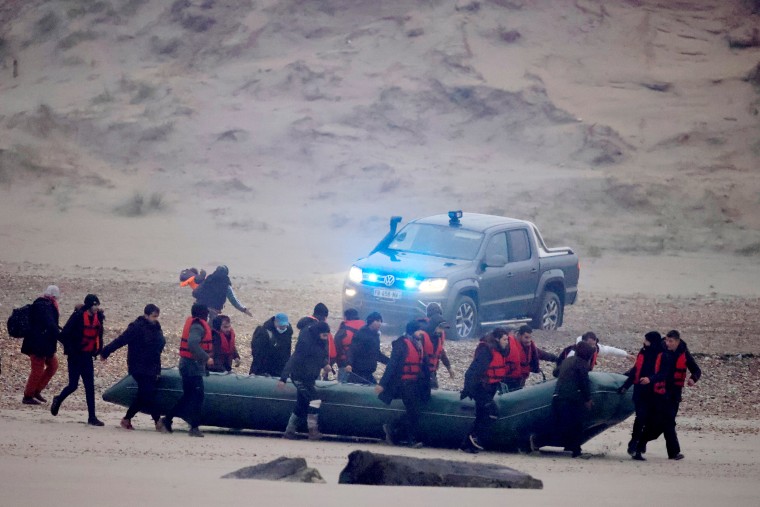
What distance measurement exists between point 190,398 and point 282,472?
9.47ft

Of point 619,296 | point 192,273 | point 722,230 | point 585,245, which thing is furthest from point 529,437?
point 722,230

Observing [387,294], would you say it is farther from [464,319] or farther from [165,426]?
[165,426]

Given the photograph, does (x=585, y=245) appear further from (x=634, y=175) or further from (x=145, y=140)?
(x=145, y=140)

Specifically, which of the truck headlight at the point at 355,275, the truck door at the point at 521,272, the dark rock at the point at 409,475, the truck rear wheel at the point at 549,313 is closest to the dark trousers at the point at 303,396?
the dark rock at the point at 409,475

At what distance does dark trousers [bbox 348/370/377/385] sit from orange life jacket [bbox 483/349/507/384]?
159 centimetres

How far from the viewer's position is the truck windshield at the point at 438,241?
1969cm

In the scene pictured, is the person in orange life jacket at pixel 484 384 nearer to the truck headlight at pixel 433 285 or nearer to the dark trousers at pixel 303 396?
the dark trousers at pixel 303 396

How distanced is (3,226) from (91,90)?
26.9ft

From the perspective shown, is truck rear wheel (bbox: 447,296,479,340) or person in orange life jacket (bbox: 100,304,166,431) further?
truck rear wheel (bbox: 447,296,479,340)

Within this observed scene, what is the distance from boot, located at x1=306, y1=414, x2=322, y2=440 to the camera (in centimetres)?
1373

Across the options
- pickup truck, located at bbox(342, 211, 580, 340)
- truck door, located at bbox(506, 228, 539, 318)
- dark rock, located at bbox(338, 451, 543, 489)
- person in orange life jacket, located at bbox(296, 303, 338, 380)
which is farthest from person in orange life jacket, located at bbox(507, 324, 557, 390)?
truck door, located at bbox(506, 228, 539, 318)

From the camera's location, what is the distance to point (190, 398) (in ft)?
44.0

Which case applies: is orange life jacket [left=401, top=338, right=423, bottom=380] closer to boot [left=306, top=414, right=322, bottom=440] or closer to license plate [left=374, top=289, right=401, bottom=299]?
boot [left=306, top=414, right=322, bottom=440]

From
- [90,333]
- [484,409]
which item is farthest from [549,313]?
[90,333]
